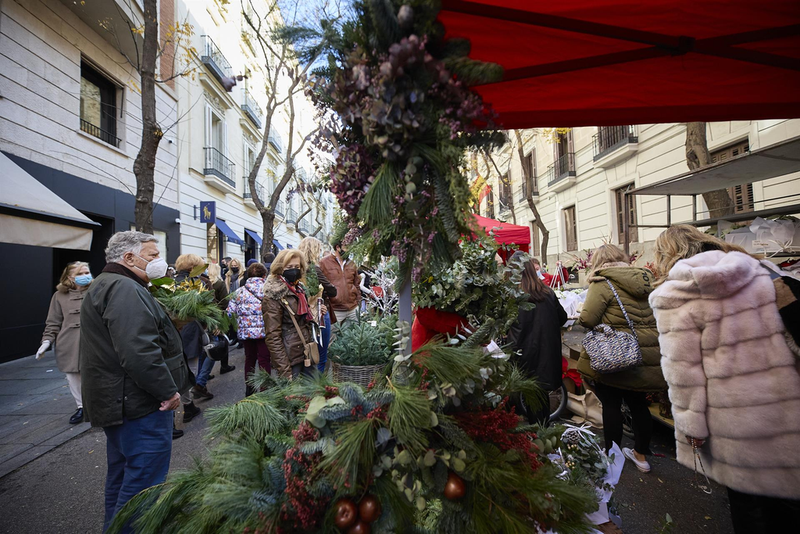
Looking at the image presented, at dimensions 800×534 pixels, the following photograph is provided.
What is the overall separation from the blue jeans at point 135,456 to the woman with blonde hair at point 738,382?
302cm

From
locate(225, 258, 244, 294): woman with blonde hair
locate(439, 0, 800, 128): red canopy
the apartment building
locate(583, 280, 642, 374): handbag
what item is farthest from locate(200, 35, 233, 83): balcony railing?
locate(583, 280, 642, 374): handbag

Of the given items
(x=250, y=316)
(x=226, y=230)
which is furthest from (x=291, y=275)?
(x=226, y=230)

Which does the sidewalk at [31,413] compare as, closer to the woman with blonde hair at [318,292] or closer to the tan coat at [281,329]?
the tan coat at [281,329]

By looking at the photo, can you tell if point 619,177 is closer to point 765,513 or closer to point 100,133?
point 765,513

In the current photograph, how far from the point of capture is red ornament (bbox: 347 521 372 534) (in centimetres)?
101

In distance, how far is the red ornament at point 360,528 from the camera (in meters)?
1.01

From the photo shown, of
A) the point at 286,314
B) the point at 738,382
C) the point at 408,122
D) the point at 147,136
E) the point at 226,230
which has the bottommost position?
the point at 738,382

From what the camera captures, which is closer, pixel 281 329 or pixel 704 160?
pixel 281 329

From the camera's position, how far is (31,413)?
4703 mm

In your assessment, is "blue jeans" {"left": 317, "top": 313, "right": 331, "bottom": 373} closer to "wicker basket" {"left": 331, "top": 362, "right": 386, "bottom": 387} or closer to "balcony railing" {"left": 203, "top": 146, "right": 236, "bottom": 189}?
"wicker basket" {"left": 331, "top": 362, "right": 386, "bottom": 387}

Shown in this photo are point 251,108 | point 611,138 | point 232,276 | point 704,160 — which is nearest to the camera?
point 704,160

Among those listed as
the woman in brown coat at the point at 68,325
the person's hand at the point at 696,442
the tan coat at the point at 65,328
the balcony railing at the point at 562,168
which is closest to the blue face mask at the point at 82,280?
the woman in brown coat at the point at 68,325

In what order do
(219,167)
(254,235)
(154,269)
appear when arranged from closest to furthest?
(154,269) < (219,167) < (254,235)

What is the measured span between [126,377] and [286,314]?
6.06 feet
